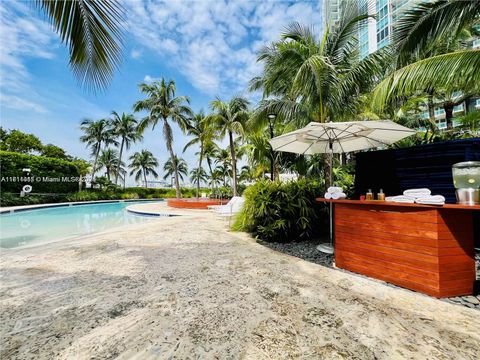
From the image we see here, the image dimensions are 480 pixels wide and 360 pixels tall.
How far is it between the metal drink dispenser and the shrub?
119 inches

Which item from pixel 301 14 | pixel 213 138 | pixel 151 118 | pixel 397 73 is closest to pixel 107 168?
pixel 151 118

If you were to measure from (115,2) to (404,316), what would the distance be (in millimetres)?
3930

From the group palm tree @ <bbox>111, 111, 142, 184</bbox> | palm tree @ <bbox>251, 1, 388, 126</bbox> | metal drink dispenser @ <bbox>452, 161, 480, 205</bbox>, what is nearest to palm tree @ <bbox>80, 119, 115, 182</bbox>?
palm tree @ <bbox>111, 111, 142, 184</bbox>

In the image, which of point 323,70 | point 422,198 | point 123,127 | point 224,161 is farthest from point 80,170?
point 422,198

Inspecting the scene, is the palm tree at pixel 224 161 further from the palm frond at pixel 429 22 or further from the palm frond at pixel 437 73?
the palm frond at pixel 437 73

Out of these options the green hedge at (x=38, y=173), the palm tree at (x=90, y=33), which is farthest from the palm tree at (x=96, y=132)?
the palm tree at (x=90, y=33)

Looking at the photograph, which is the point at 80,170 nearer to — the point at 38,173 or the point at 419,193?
the point at 38,173

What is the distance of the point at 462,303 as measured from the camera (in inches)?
92.2

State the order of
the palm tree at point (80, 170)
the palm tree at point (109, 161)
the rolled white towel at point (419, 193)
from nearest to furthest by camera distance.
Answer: the rolled white towel at point (419, 193), the palm tree at point (80, 170), the palm tree at point (109, 161)

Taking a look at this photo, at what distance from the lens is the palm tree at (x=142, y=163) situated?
39750 mm

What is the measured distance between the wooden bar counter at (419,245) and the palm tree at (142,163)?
135 feet

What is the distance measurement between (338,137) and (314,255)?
7.92 feet

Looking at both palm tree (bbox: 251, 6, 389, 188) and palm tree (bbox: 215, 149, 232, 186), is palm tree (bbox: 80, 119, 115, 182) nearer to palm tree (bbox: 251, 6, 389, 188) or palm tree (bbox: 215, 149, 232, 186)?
palm tree (bbox: 215, 149, 232, 186)

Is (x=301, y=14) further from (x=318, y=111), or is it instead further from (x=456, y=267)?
(x=456, y=267)
